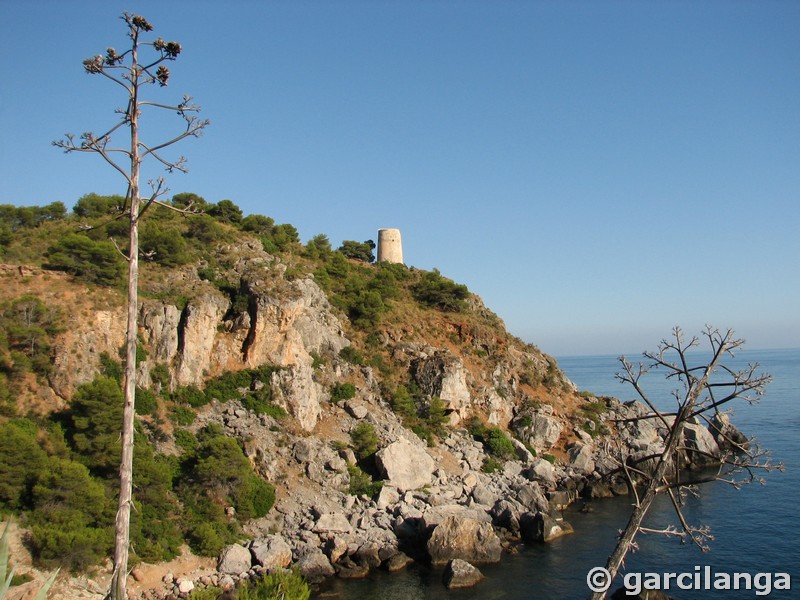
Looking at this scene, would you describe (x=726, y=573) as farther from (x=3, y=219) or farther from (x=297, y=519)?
(x=3, y=219)

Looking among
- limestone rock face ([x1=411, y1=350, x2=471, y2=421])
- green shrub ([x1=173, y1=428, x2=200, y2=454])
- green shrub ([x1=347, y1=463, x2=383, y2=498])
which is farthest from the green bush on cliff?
limestone rock face ([x1=411, y1=350, x2=471, y2=421])

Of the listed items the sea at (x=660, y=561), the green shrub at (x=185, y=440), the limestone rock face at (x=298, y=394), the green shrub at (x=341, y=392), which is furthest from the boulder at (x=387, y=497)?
the green shrub at (x=185, y=440)

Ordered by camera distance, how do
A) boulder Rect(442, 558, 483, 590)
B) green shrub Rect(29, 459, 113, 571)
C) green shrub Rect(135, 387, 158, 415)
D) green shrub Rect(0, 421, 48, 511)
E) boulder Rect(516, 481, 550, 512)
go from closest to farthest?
green shrub Rect(29, 459, 113, 571) → green shrub Rect(0, 421, 48, 511) → boulder Rect(442, 558, 483, 590) → green shrub Rect(135, 387, 158, 415) → boulder Rect(516, 481, 550, 512)

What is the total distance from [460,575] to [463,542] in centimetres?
267

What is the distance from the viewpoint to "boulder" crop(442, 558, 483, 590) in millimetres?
24562

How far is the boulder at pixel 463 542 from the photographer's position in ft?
88.5

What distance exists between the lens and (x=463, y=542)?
27.4 m

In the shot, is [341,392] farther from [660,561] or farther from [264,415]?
[660,561]

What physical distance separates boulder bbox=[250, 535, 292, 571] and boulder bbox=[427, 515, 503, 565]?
6899mm

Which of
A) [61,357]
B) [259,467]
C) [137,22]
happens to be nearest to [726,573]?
[259,467]

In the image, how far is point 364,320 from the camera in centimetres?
4562

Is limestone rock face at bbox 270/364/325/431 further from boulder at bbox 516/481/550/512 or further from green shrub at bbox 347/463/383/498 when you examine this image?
boulder at bbox 516/481/550/512

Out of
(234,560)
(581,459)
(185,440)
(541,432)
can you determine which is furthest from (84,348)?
(581,459)

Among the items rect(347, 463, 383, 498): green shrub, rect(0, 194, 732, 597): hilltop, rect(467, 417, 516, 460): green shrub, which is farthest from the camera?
rect(467, 417, 516, 460): green shrub
